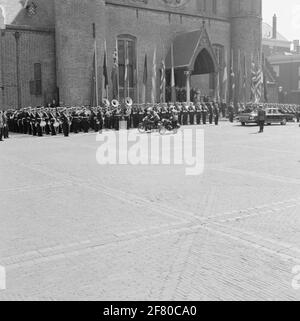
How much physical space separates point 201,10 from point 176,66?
A: 8.04m

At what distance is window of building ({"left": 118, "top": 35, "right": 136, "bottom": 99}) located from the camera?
37.0 m

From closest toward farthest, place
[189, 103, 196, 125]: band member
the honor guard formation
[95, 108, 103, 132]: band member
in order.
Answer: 1. the honor guard formation
2. [95, 108, 103, 132]: band member
3. [189, 103, 196, 125]: band member

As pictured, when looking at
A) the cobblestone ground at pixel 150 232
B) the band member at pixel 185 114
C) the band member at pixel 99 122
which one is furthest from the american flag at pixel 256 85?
the cobblestone ground at pixel 150 232

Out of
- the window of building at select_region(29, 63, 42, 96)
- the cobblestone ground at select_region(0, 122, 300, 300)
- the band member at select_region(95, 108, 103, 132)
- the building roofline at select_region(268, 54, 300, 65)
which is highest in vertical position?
the building roofline at select_region(268, 54, 300, 65)

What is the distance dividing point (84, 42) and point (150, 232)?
27967 millimetres

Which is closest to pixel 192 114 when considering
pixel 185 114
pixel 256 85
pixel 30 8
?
pixel 185 114

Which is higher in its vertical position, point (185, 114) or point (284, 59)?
point (284, 59)

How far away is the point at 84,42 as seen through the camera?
3294 centimetres

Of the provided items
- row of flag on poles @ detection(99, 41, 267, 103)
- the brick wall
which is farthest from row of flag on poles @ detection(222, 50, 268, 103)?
the brick wall

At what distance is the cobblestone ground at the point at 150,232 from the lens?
5.02 metres

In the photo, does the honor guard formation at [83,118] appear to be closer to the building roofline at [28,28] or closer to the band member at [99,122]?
the band member at [99,122]

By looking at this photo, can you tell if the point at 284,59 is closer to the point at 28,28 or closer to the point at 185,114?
the point at 185,114

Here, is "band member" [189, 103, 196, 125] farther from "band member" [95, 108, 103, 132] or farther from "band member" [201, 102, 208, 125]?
"band member" [95, 108, 103, 132]

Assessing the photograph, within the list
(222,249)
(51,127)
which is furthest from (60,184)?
(51,127)
